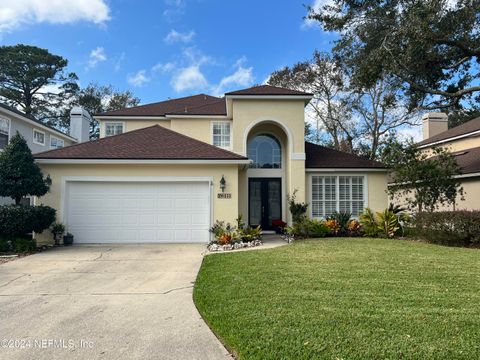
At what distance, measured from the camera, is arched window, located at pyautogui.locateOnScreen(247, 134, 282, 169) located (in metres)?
16.9

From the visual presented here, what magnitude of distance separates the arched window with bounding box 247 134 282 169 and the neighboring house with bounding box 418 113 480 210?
768 cm

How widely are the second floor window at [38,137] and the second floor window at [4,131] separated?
2.80m

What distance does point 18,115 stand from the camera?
62.0ft

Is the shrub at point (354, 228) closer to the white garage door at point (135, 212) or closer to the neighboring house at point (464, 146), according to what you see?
the neighboring house at point (464, 146)

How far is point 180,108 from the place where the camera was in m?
20.0

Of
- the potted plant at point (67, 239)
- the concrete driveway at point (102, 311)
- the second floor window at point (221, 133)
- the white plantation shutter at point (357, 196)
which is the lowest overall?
the concrete driveway at point (102, 311)

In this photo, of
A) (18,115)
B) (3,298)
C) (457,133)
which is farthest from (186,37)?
(3,298)

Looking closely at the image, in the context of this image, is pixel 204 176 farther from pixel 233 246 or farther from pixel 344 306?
pixel 344 306

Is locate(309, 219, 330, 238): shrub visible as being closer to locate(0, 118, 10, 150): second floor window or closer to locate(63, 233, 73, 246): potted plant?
locate(63, 233, 73, 246): potted plant

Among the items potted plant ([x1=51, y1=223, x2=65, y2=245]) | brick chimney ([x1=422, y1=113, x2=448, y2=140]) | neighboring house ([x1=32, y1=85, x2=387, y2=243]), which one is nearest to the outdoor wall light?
neighboring house ([x1=32, y1=85, x2=387, y2=243])

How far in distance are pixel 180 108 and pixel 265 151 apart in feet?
19.6

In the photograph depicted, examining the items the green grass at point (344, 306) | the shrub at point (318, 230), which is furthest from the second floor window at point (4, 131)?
the shrub at point (318, 230)

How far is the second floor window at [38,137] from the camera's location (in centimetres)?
2139

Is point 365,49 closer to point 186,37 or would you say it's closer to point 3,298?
point 186,37
